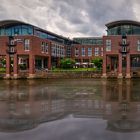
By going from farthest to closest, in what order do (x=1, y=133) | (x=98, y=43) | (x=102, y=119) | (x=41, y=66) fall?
(x=98, y=43), (x=41, y=66), (x=102, y=119), (x=1, y=133)

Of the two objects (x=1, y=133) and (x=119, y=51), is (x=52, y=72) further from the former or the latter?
(x=1, y=133)

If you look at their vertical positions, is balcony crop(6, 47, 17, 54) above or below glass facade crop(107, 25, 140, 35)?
below

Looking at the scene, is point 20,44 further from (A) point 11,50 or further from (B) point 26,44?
(A) point 11,50

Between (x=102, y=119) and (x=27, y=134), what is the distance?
398 cm

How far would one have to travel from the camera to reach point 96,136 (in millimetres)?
9539

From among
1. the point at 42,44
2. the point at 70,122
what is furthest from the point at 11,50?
the point at 70,122

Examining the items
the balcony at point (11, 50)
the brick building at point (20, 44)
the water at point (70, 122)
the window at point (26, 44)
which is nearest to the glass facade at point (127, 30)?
the brick building at point (20, 44)

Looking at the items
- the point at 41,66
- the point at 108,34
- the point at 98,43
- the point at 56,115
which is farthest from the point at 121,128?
the point at 98,43

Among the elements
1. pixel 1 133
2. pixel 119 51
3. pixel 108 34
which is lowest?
pixel 1 133

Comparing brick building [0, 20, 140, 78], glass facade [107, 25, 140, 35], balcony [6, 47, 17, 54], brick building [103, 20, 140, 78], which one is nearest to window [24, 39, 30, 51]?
brick building [0, 20, 140, 78]

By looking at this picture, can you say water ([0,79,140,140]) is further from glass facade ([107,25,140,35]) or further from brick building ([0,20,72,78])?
glass facade ([107,25,140,35])

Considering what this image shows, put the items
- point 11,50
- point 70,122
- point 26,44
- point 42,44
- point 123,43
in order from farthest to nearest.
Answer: point 42,44 → point 11,50 → point 26,44 → point 123,43 → point 70,122


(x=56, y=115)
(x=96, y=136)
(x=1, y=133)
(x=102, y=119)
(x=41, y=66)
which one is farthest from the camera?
(x=41, y=66)

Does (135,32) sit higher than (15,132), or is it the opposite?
(135,32)
